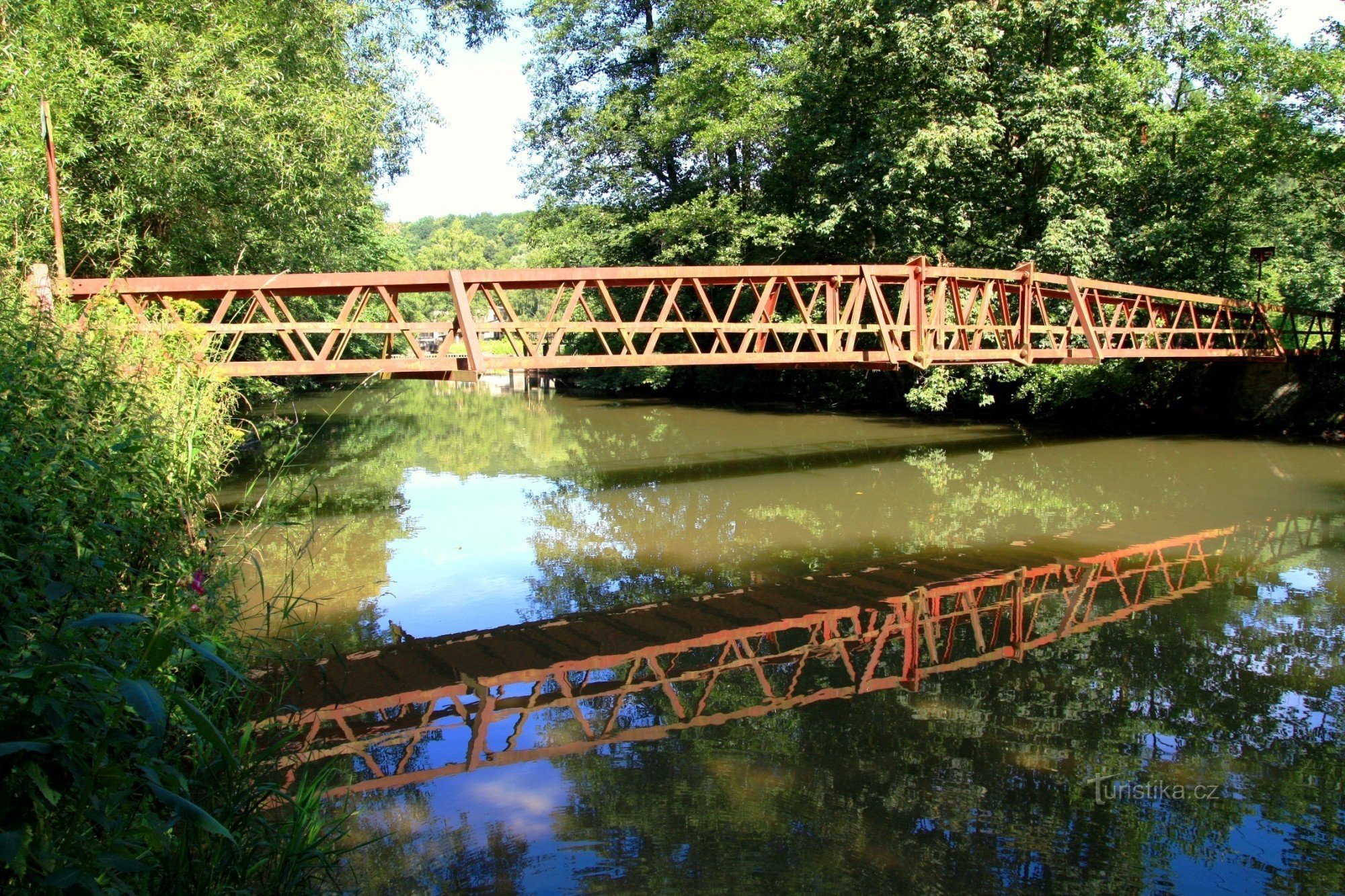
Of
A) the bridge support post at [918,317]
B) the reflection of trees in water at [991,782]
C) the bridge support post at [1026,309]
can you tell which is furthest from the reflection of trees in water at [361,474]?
the bridge support post at [1026,309]

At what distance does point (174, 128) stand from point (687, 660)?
12.1 metres

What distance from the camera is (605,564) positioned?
1018cm

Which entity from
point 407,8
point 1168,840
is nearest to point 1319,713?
point 1168,840

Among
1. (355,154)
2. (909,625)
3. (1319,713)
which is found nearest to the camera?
(1319,713)

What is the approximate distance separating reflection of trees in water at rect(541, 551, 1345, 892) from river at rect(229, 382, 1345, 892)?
0.02 m

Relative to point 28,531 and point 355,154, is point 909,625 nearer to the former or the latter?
point 28,531

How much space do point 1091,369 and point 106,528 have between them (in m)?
22.6

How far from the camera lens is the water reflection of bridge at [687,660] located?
565cm

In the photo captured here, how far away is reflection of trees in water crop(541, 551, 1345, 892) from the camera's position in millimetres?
4285

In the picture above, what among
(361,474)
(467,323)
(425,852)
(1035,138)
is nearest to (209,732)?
(425,852)

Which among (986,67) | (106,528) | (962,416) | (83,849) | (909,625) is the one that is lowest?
(962,416)

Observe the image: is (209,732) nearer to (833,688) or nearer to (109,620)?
(109,620)

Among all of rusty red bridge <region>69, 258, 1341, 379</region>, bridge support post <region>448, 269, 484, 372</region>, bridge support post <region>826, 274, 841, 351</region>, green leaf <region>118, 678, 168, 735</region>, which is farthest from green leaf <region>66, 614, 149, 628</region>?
bridge support post <region>826, 274, 841, 351</region>

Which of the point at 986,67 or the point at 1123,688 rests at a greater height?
the point at 986,67
